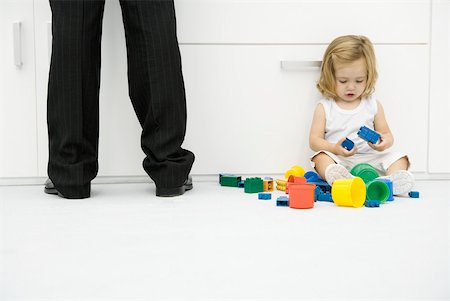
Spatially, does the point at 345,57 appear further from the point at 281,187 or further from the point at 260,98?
the point at 281,187

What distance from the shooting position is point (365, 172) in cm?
170

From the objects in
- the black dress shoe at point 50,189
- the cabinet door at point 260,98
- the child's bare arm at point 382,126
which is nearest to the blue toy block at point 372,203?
the child's bare arm at point 382,126

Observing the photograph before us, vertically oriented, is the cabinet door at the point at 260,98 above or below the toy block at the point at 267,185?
above

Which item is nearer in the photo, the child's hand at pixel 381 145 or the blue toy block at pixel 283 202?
the blue toy block at pixel 283 202

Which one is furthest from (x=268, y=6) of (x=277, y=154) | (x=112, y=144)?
(x=112, y=144)

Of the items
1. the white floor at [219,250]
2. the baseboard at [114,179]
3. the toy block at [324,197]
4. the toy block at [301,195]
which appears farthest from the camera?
the baseboard at [114,179]

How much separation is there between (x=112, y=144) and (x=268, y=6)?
697 millimetres

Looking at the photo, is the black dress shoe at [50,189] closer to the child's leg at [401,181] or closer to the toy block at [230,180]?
the toy block at [230,180]

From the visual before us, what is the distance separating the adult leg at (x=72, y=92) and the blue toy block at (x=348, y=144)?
77 cm

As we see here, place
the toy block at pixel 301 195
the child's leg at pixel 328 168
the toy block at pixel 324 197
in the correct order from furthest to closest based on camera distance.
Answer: the child's leg at pixel 328 168 < the toy block at pixel 324 197 < the toy block at pixel 301 195

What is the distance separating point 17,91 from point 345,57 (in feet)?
3.50

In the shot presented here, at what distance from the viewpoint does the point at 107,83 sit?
1.88 metres

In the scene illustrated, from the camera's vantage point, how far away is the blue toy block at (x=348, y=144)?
1.78m

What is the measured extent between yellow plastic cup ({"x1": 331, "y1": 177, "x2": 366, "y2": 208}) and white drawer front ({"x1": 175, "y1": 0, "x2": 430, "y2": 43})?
64 centimetres
